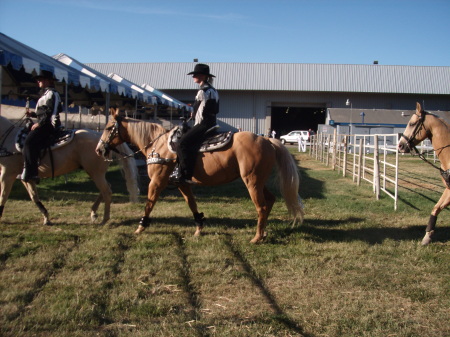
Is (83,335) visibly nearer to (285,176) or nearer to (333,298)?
(333,298)

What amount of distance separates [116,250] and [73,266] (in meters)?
0.72

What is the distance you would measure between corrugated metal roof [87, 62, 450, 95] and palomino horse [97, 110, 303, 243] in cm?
3644

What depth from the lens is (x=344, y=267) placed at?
4668 millimetres

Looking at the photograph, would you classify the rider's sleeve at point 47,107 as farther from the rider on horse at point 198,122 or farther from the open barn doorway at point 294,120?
the open barn doorway at point 294,120

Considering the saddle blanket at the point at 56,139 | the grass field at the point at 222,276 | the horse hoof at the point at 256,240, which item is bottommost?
the grass field at the point at 222,276

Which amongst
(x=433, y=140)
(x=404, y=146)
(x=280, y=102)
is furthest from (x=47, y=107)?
(x=280, y=102)

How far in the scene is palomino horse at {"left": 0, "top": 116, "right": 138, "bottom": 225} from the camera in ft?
21.1

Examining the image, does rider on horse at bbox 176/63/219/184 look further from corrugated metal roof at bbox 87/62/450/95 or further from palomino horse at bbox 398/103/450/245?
corrugated metal roof at bbox 87/62/450/95

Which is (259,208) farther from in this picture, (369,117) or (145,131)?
(369,117)

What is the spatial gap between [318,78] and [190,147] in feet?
130

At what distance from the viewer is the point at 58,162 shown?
664 cm

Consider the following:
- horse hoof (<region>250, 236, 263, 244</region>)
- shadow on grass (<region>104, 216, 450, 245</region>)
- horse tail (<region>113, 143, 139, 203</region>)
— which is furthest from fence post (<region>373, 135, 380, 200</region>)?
horse tail (<region>113, 143, 139, 203</region>)

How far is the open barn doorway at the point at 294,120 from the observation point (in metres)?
54.8

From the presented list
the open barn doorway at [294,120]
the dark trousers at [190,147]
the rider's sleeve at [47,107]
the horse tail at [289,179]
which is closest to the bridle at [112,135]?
the rider's sleeve at [47,107]
